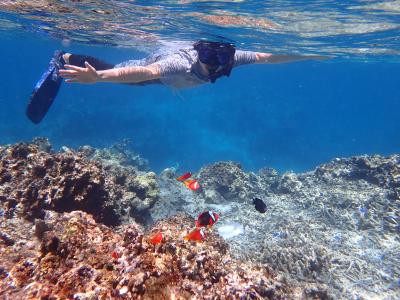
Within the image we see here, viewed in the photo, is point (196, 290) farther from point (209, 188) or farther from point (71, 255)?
point (209, 188)

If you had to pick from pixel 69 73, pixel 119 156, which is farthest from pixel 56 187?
pixel 119 156

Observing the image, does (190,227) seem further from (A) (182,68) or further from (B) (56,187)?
(A) (182,68)

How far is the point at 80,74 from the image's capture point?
15.4ft

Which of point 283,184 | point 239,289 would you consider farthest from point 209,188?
point 239,289

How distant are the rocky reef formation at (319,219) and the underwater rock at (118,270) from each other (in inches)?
121

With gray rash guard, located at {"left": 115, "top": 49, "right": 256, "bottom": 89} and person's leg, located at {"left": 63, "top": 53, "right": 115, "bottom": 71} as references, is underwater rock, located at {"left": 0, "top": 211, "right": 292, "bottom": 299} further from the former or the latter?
person's leg, located at {"left": 63, "top": 53, "right": 115, "bottom": 71}

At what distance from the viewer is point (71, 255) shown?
140 inches

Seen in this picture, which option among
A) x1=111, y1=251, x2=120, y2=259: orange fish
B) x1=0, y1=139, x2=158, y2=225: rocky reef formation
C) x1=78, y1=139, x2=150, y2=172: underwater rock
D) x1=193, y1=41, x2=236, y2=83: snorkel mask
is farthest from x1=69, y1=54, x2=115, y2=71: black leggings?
x1=111, y1=251, x2=120, y2=259: orange fish

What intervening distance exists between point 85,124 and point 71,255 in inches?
1514

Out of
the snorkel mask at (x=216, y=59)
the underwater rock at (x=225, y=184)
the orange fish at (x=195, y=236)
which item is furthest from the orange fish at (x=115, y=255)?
the underwater rock at (x=225, y=184)

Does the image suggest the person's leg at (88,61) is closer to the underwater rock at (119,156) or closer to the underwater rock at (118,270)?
the underwater rock at (118,270)

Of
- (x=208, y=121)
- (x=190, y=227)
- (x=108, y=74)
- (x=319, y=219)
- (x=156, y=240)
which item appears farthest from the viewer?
(x=208, y=121)

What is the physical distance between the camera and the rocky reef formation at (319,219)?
7.68 meters

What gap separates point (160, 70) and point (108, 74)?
1.42m
